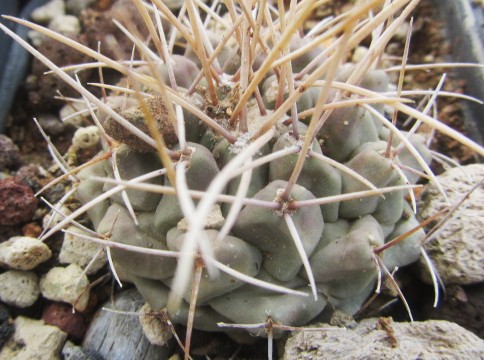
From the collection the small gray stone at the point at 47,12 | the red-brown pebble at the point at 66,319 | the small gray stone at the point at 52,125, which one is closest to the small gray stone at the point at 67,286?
the red-brown pebble at the point at 66,319

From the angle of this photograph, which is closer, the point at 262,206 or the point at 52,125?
the point at 262,206

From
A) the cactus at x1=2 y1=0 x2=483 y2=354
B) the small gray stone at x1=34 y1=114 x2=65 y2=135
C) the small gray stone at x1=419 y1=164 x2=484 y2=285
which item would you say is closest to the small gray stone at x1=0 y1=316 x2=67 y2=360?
the cactus at x1=2 y1=0 x2=483 y2=354

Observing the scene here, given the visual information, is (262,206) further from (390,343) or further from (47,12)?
(47,12)

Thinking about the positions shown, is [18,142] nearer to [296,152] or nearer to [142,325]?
[142,325]

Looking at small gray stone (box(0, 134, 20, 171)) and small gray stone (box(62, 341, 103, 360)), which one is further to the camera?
small gray stone (box(0, 134, 20, 171))

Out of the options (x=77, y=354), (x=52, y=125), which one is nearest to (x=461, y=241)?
(x=77, y=354)

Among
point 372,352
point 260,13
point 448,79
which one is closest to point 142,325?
point 372,352

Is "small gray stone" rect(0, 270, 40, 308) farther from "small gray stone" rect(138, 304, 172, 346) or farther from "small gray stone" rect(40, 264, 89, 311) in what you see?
"small gray stone" rect(138, 304, 172, 346)
